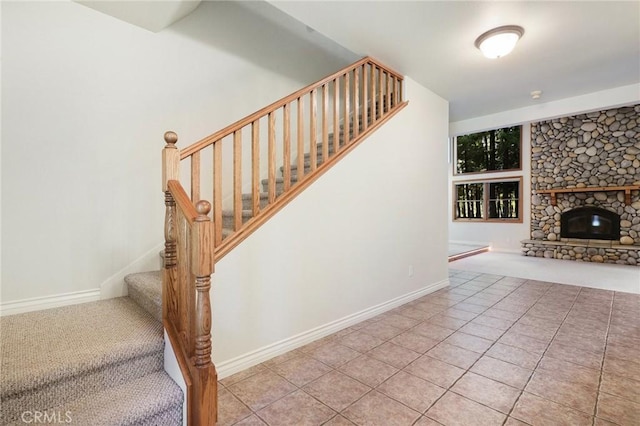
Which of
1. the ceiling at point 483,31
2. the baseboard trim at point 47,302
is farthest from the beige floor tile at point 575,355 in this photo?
the baseboard trim at point 47,302

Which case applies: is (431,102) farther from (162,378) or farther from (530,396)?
(162,378)

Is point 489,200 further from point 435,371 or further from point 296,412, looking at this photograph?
point 296,412

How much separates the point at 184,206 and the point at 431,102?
3.66m

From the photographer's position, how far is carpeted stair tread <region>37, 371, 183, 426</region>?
4.37 ft

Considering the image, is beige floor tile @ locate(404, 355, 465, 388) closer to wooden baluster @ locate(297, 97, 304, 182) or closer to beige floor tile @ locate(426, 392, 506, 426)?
beige floor tile @ locate(426, 392, 506, 426)

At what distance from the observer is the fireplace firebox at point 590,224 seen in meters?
6.16

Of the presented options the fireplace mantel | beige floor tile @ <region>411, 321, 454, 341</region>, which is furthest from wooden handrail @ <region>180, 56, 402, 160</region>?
the fireplace mantel

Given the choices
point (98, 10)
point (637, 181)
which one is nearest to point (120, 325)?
point (98, 10)

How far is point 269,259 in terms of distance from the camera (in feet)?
7.58

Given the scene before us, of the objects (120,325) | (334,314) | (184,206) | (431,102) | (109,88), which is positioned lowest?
(334,314)

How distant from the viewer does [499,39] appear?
8.76 feet

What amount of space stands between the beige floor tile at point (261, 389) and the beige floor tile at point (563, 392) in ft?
4.97

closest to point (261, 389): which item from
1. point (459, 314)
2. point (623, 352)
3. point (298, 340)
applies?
point (298, 340)

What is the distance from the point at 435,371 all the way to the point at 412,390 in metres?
0.31
